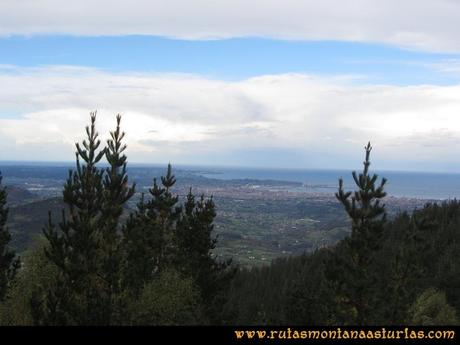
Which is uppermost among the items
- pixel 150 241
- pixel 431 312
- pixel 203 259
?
pixel 150 241

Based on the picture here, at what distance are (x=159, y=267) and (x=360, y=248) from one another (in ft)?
72.9

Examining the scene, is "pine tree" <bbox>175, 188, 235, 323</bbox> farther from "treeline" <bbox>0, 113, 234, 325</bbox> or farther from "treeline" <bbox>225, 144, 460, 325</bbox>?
"treeline" <bbox>225, 144, 460, 325</bbox>

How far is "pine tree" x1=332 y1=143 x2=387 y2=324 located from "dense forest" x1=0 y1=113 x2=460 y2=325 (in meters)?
0.07

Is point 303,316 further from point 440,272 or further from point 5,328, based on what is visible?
point 440,272

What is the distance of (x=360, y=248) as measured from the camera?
113 feet

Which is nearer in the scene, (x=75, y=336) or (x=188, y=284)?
(x=75, y=336)

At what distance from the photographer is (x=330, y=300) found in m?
35.2

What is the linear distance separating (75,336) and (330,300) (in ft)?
77.7

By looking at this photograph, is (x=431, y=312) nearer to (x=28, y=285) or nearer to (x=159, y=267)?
(x=159, y=267)

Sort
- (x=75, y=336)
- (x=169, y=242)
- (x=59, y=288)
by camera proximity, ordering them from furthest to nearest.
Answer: (x=169, y=242)
(x=59, y=288)
(x=75, y=336)

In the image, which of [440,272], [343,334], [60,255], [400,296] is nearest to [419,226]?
[400,296]

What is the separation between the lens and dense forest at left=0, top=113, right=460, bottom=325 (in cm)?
3306

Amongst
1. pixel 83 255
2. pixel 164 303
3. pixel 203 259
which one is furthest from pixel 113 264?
pixel 203 259

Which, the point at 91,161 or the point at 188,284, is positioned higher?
the point at 91,161
